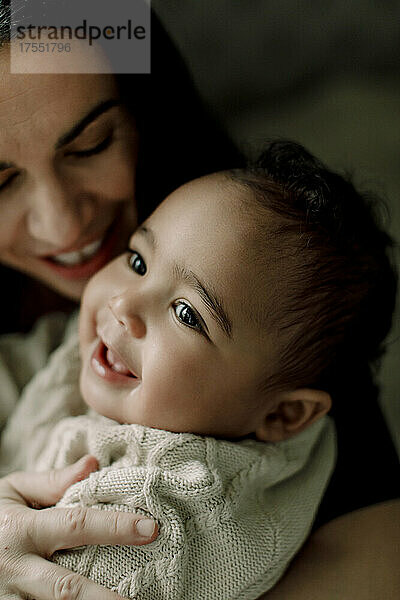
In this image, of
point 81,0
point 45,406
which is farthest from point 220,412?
point 81,0

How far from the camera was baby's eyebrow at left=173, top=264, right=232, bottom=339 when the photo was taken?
95cm

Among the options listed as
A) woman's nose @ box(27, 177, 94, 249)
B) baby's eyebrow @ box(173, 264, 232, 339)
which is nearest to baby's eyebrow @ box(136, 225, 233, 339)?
baby's eyebrow @ box(173, 264, 232, 339)

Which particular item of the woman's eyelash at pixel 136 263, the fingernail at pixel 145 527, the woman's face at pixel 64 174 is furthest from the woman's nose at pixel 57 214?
the fingernail at pixel 145 527

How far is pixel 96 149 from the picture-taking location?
105 cm

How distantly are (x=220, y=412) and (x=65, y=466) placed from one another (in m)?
0.26

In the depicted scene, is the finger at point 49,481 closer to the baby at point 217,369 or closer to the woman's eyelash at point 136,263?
the baby at point 217,369

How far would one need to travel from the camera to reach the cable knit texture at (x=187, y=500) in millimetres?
879

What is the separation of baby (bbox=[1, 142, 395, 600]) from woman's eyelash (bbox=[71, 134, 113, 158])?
0.49 feet

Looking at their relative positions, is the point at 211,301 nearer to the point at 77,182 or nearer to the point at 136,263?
the point at 136,263

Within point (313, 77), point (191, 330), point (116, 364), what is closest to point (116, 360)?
point (116, 364)

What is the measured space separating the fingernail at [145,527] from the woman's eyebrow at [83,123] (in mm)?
588

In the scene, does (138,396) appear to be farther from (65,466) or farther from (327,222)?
(327,222)

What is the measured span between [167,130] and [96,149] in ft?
0.62
